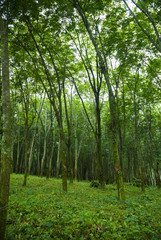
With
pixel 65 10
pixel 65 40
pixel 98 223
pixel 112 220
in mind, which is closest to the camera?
pixel 98 223

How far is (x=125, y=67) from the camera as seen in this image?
412 inches

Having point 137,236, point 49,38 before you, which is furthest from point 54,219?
point 49,38

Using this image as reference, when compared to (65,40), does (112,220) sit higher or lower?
lower

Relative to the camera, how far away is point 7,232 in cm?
310

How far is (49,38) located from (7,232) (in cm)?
907

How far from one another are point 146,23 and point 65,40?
5.08 meters

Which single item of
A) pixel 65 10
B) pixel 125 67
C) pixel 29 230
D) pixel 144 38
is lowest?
pixel 29 230

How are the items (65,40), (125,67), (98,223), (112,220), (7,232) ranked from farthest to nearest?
(125,67)
(65,40)
(112,220)
(98,223)
(7,232)

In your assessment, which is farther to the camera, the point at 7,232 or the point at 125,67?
the point at 125,67

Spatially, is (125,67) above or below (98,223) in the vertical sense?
above

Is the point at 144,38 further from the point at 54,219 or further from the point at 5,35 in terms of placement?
the point at 54,219

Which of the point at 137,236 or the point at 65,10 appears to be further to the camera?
the point at 65,10

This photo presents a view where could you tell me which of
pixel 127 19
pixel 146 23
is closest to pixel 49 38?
pixel 127 19

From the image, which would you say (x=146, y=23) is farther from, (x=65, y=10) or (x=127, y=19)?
(x=65, y=10)
